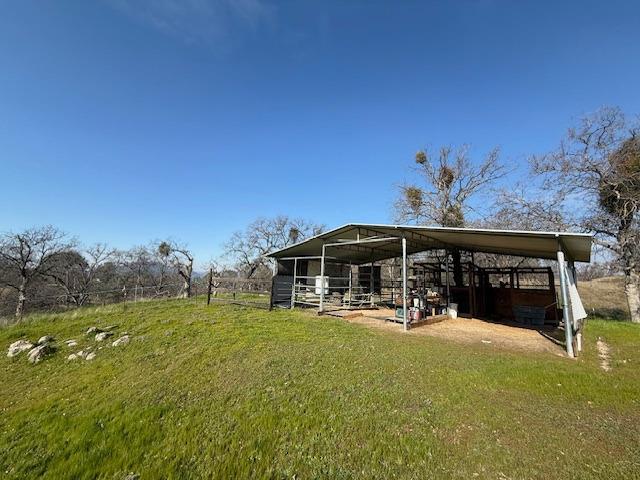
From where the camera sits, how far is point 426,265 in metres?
15.5

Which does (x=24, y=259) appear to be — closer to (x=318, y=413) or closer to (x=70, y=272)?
(x=70, y=272)

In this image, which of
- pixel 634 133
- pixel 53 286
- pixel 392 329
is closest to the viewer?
pixel 392 329

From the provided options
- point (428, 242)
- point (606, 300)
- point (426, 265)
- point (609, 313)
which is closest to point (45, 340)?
point (428, 242)

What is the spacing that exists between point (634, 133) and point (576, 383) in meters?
13.2

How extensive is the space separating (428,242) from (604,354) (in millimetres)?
6611

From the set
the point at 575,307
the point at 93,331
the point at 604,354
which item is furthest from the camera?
the point at 93,331

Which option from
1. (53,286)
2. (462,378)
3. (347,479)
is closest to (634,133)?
(462,378)

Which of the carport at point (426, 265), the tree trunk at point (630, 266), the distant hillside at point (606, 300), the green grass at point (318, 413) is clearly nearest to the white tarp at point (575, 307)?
the carport at point (426, 265)

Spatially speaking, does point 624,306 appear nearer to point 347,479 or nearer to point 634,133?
point 634,133

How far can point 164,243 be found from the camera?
1049 inches

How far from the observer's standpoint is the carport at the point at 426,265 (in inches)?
304

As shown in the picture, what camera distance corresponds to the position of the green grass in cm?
281

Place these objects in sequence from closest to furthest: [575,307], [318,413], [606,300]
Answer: [318,413] < [575,307] < [606,300]

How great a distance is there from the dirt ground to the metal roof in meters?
2.61
